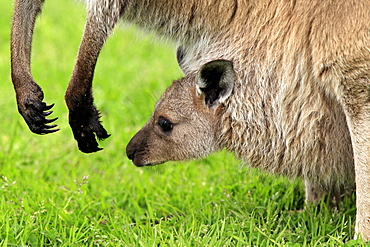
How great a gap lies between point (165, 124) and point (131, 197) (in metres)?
0.87

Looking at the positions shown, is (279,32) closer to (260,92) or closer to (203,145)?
(260,92)

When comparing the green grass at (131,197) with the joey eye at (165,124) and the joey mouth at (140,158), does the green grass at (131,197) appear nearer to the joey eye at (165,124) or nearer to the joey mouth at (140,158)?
the joey mouth at (140,158)

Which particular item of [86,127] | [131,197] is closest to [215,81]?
[86,127]

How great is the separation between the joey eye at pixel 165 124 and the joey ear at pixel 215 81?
296 millimetres

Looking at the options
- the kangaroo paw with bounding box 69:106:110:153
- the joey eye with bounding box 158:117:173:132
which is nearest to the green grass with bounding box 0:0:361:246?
the kangaroo paw with bounding box 69:106:110:153

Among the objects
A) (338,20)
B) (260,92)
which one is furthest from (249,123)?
(338,20)

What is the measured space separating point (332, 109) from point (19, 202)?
7.16 feet

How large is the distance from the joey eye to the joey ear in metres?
0.30

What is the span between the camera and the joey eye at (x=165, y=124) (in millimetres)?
4137

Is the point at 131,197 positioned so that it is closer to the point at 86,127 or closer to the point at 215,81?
the point at 86,127

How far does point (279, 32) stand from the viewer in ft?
12.3

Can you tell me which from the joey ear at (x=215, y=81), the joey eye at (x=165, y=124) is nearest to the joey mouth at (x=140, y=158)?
the joey eye at (x=165, y=124)

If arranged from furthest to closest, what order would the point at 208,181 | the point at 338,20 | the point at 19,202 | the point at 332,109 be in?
the point at 208,181 < the point at 19,202 < the point at 332,109 < the point at 338,20

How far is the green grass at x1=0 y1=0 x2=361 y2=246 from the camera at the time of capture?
3764 millimetres
